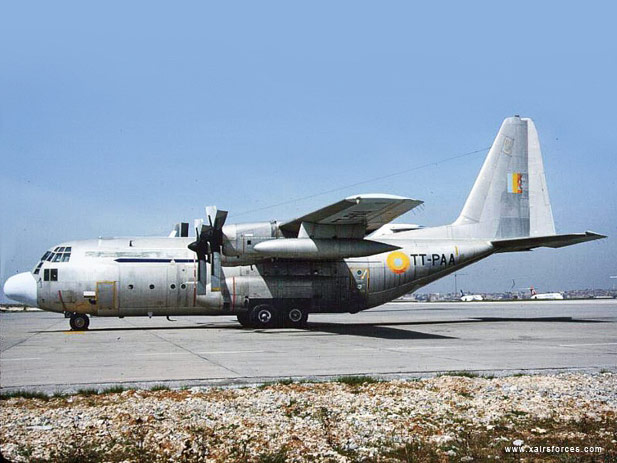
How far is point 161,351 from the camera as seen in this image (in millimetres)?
14422

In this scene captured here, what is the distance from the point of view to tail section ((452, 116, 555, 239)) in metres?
26.7

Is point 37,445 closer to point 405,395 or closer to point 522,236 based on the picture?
point 405,395

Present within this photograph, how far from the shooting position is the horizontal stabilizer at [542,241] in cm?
2395

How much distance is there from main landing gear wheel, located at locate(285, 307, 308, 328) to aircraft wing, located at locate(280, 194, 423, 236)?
334cm

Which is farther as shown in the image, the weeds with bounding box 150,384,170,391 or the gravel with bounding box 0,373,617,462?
the weeds with bounding box 150,384,170,391

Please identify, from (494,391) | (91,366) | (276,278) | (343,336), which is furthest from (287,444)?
(276,278)

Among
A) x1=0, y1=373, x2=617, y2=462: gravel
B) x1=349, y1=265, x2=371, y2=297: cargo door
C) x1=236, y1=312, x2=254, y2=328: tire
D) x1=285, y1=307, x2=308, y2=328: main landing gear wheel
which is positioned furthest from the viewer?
x1=349, y1=265, x2=371, y2=297: cargo door

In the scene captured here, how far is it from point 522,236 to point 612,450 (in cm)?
2258

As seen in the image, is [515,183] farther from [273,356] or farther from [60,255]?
[60,255]

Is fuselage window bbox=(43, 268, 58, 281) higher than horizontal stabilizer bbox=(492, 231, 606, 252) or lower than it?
lower

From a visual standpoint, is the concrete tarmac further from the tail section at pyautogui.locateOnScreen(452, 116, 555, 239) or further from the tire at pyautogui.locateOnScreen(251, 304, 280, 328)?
the tail section at pyautogui.locateOnScreen(452, 116, 555, 239)

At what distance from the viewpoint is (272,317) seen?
23250 mm

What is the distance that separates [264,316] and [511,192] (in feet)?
42.3

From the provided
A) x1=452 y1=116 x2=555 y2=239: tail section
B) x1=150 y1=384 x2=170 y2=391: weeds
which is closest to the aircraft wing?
x1=452 y1=116 x2=555 y2=239: tail section
